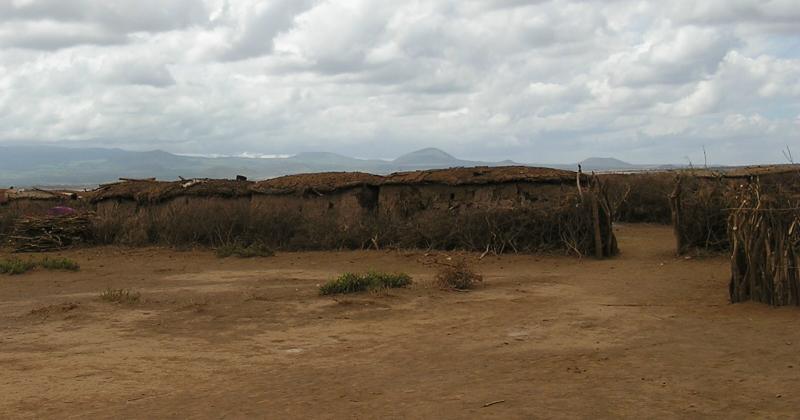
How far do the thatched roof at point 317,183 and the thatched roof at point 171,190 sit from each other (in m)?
0.65

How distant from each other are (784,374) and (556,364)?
173cm

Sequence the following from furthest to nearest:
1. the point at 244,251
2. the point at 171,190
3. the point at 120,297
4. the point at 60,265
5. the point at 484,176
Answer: the point at 171,190 → the point at 484,176 → the point at 244,251 → the point at 60,265 → the point at 120,297

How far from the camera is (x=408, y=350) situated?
7141 millimetres

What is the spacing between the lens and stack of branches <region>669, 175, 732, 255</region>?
1362 centimetres

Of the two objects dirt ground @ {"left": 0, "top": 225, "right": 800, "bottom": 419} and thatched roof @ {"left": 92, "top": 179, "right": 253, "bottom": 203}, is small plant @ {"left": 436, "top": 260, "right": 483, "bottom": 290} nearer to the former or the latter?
dirt ground @ {"left": 0, "top": 225, "right": 800, "bottom": 419}

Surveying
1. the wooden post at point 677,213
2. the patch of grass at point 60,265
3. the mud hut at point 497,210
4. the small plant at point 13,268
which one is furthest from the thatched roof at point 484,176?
the small plant at point 13,268

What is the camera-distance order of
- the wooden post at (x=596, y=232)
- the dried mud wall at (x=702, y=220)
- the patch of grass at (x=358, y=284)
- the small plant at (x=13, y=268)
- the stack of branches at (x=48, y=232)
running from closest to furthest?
1. the patch of grass at (x=358, y=284)
2. the dried mud wall at (x=702, y=220)
3. the small plant at (x=13, y=268)
4. the wooden post at (x=596, y=232)
5. the stack of branches at (x=48, y=232)

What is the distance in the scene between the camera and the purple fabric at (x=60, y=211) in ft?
62.8

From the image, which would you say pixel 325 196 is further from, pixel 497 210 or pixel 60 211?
pixel 60 211

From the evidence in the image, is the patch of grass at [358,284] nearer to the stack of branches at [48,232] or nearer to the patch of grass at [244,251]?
the patch of grass at [244,251]

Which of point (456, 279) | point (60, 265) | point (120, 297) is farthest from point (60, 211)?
point (456, 279)

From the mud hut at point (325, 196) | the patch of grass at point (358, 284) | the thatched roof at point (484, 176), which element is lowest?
the patch of grass at point (358, 284)

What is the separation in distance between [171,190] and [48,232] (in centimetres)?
Answer: 304

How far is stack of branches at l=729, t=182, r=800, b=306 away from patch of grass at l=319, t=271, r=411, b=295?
4.58m
